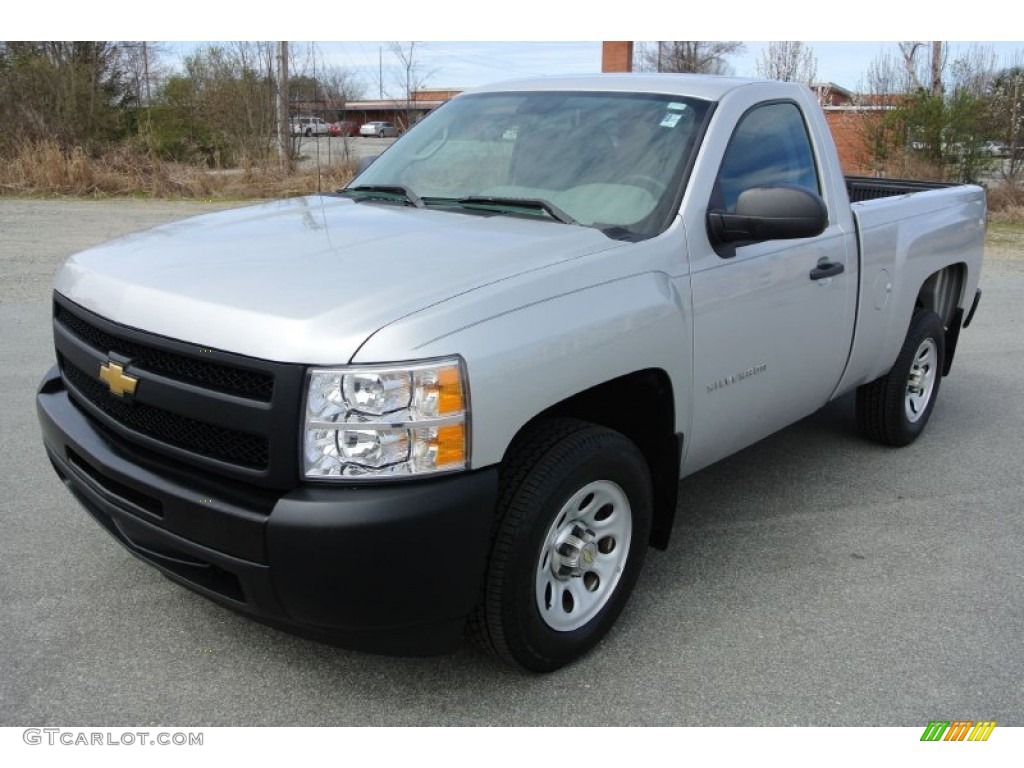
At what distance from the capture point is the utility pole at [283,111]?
21406mm

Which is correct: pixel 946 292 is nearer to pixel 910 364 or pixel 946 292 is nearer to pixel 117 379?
pixel 910 364

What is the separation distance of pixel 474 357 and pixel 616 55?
18.8 m

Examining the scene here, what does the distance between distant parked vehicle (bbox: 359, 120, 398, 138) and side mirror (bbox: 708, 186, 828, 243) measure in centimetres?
2522

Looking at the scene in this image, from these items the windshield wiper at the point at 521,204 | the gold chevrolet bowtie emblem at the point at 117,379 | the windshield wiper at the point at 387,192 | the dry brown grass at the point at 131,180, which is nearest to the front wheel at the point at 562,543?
the windshield wiper at the point at 521,204

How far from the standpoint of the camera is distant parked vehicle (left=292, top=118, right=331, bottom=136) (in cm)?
2225

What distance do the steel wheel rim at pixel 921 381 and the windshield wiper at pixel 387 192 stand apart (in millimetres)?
3052

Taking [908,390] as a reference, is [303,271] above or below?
above

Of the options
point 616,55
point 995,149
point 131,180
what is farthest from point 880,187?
point 131,180

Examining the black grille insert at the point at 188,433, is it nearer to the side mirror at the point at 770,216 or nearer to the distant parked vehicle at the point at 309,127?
the side mirror at the point at 770,216

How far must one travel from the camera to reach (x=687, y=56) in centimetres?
2773

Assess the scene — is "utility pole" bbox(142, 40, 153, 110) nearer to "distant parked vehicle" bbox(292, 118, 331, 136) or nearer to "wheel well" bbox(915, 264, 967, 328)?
"distant parked vehicle" bbox(292, 118, 331, 136)

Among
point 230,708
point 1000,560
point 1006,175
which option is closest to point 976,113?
point 1006,175

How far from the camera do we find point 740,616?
3.46 meters
